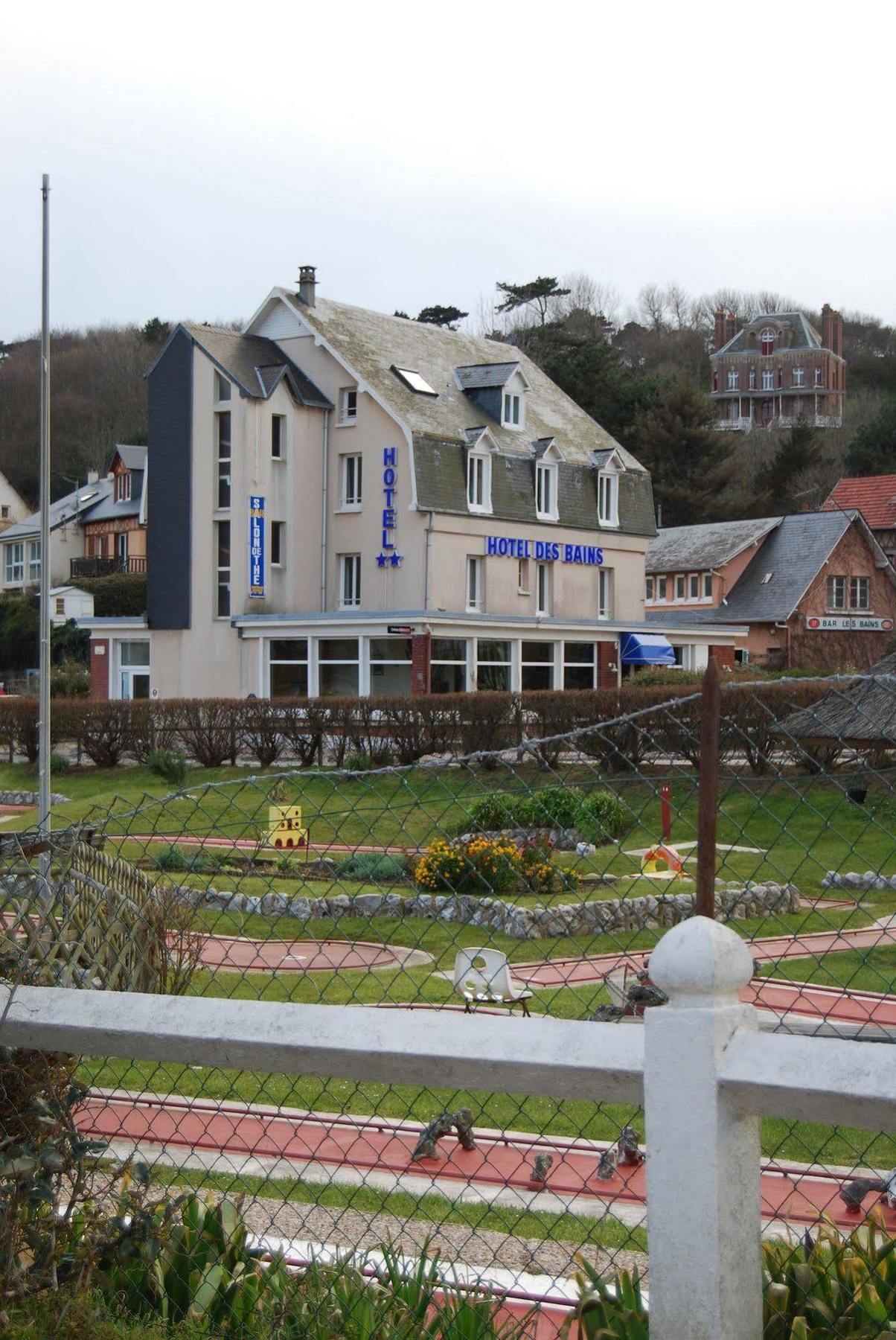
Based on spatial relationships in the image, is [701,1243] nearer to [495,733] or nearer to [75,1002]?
[75,1002]

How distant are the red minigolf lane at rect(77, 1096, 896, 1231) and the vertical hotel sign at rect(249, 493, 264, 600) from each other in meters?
32.1

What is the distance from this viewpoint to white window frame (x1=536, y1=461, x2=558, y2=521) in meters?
42.8

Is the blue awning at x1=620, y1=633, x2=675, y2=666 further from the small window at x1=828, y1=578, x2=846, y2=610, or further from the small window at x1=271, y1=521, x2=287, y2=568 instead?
the small window at x1=828, y1=578, x2=846, y2=610

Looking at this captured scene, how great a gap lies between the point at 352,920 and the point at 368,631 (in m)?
22.9

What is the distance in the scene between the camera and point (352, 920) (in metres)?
14.2

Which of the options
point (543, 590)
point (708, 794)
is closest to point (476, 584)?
point (543, 590)

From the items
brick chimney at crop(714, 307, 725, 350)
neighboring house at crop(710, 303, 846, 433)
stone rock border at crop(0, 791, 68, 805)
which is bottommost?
stone rock border at crop(0, 791, 68, 805)

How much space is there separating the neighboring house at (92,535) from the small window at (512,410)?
80.1 feet

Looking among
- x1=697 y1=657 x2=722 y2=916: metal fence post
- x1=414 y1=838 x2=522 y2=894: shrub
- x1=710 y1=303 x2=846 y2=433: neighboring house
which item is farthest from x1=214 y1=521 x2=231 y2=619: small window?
x1=710 y1=303 x2=846 y2=433: neighboring house

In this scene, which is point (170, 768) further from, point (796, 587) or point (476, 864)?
point (796, 587)

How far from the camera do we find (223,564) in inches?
1593

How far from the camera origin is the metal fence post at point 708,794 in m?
3.85

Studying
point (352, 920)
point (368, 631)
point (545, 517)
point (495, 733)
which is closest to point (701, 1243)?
point (352, 920)

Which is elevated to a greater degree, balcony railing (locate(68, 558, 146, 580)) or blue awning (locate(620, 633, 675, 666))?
balcony railing (locate(68, 558, 146, 580))
